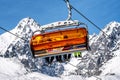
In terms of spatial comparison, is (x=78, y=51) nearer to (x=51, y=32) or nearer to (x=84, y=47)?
(x=84, y=47)

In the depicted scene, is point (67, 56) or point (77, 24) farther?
point (67, 56)

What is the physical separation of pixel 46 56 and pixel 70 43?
1780 mm

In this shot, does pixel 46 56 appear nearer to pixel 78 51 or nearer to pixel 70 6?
pixel 78 51

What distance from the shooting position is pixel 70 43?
2620 centimetres

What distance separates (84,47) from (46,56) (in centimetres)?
247

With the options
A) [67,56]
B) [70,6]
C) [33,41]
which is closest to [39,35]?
[33,41]

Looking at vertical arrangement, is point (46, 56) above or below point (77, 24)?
below

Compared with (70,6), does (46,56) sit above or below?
below

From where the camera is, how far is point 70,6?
2347 centimetres

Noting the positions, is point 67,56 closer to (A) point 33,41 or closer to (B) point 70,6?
(A) point 33,41

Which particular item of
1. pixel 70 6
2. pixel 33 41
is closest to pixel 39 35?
pixel 33 41

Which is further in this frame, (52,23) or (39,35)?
(39,35)

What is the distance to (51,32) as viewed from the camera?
25.8 meters

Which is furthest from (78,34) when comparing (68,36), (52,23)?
(52,23)
